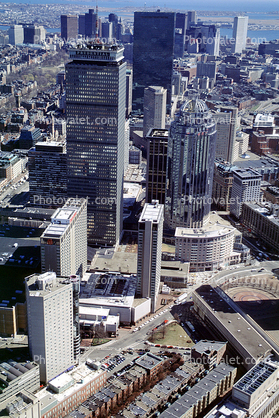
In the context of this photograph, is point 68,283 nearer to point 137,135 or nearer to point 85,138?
point 85,138

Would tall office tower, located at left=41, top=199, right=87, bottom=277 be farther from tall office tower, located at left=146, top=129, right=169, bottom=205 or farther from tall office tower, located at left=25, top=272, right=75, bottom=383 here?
tall office tower, located at left=146, top=129, right=169, bottom=205

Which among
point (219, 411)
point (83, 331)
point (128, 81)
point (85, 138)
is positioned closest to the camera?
point (219, 411)

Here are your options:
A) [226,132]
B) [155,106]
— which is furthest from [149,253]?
[155,106]

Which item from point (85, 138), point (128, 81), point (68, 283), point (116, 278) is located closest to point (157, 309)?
point (116, 278)

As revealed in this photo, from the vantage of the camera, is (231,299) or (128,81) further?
(128,81)

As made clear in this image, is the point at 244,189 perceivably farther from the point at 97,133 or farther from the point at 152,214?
the point at 152,214

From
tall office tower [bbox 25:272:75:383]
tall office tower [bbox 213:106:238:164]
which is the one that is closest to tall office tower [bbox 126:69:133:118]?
tall office tower [bbox 213:106:238:164]
